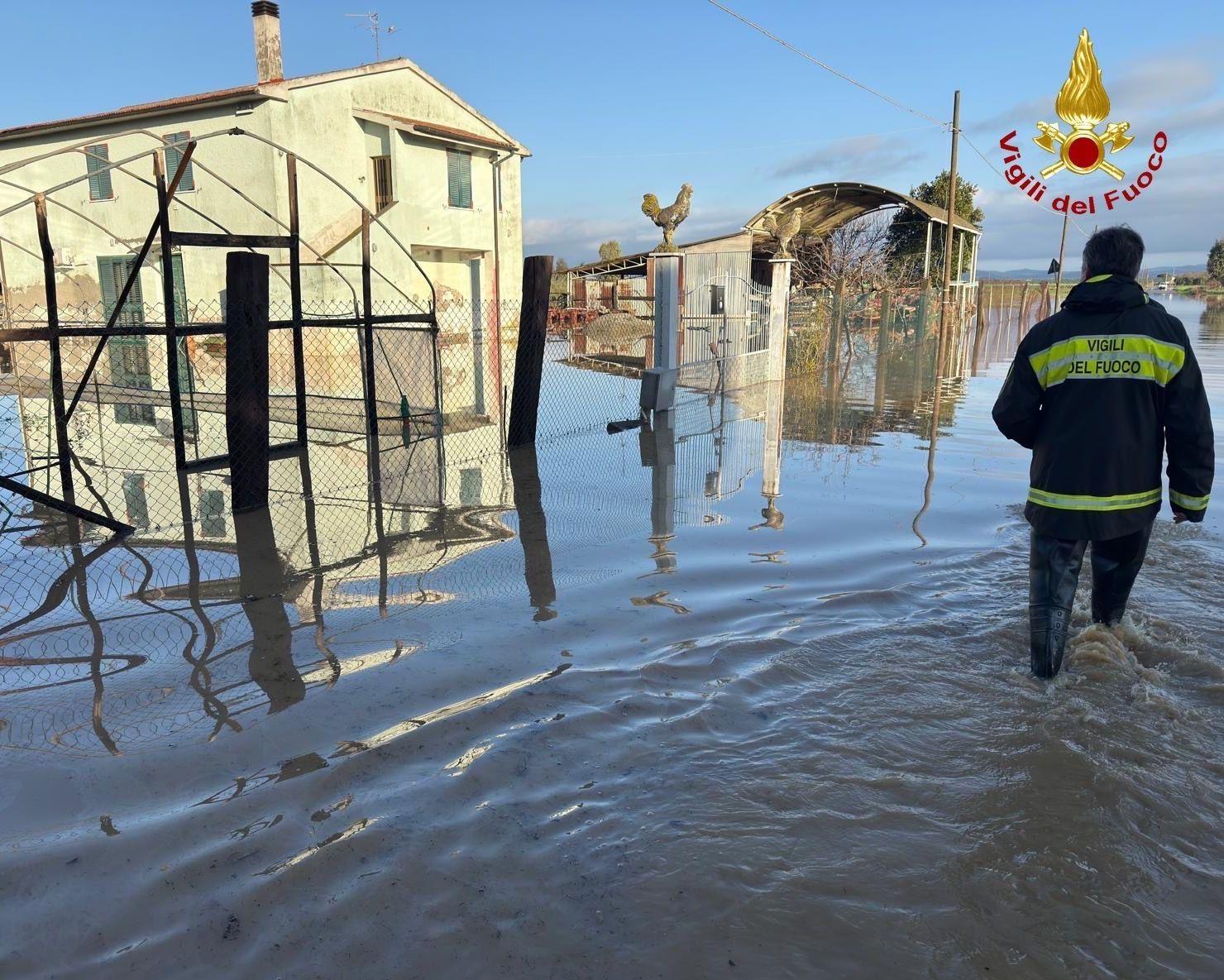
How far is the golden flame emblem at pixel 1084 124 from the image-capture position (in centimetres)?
904

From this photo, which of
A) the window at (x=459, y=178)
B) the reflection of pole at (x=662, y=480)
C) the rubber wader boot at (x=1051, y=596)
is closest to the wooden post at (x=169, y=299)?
the reflection of pole at (x=662, y=480)

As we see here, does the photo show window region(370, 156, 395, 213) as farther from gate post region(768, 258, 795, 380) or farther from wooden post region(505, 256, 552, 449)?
wooden post region(505, 256, 552, 449)

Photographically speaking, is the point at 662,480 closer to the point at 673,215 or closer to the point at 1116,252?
the point at 1116,252

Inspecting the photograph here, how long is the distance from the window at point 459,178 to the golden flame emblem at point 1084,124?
2009 centimetres

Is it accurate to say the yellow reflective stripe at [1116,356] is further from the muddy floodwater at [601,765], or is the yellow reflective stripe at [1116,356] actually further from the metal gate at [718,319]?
the metal gate at [718,319]

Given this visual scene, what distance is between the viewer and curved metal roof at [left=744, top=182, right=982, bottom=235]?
102ft

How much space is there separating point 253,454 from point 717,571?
4142 mm

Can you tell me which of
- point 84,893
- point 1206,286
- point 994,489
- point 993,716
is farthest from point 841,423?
point 1206,286

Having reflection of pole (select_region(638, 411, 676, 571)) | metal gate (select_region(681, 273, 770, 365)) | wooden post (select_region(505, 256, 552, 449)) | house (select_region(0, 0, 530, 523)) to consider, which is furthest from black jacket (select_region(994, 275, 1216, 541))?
house (select_region(0, 0, 530, 523))

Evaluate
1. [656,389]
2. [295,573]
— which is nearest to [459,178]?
[656,389]

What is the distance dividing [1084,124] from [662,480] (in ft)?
18.9

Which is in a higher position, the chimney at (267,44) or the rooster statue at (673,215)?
the chimney at (267,44)

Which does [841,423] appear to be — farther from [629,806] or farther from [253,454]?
[629,806]

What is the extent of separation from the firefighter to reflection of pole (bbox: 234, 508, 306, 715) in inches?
138
